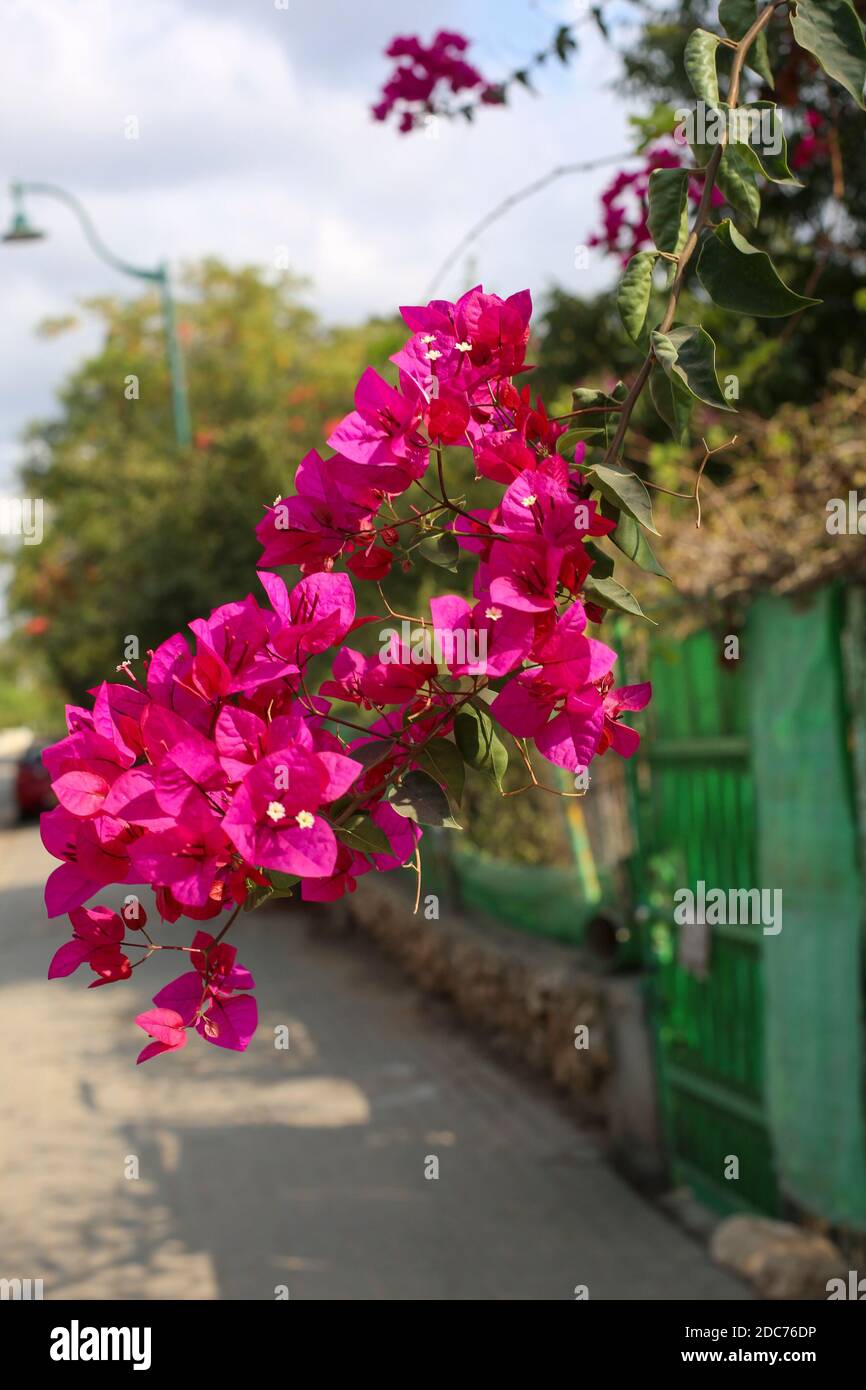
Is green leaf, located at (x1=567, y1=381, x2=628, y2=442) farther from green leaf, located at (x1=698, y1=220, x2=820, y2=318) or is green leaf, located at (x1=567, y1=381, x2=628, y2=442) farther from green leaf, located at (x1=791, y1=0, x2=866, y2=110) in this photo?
green leaf, located at (x1=791, y1=0, x2=866, y2=110)

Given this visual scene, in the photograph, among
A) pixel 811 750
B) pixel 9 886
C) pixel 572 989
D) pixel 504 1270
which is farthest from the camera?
pixel 9 886

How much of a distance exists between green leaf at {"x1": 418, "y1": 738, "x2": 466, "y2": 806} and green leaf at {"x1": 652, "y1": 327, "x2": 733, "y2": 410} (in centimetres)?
31

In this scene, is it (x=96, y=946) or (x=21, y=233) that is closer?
(x=96, y=946)

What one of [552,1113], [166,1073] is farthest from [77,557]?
[552,1113]

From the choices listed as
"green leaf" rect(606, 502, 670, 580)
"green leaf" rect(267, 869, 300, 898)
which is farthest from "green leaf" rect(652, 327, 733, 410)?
"green leaf" rect(267, 869, 300, 898)

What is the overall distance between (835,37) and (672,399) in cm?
45

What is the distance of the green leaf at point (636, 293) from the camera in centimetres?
111

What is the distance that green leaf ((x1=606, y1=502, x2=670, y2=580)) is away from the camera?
1009 mm

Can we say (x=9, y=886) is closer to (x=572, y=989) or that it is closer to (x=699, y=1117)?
(x=572, y=989)

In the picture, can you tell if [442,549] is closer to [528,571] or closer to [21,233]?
[528,571]

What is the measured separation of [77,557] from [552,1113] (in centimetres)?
2317

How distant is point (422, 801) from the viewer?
99cm

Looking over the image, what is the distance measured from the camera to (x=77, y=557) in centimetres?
2839

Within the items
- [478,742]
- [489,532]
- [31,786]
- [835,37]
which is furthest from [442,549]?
[31,786]
